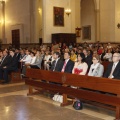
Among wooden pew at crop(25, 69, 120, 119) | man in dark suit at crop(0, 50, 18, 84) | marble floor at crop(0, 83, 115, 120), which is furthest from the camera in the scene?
man in dark suit at crop(0, 50, 18, 84)

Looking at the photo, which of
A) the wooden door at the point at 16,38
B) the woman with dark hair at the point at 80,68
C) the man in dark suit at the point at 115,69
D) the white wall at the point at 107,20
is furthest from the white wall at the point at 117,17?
the man in dark suit at the point at 115,69

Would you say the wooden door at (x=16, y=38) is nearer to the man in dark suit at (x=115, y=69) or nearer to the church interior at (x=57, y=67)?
the church interior at (x=57, y=67)

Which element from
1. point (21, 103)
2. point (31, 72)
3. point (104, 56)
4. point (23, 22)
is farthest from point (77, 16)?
point (21, 103)

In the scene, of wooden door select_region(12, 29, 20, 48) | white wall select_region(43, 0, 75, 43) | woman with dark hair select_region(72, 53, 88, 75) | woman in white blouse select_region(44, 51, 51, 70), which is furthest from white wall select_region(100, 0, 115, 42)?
woman with dark hair select_region(72, 53, 88, 75)

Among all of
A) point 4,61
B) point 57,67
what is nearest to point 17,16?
point 4,61

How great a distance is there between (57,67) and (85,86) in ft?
6.00

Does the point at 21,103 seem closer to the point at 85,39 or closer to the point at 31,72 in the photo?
the point at 31,72

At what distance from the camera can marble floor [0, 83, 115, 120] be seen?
5242mm

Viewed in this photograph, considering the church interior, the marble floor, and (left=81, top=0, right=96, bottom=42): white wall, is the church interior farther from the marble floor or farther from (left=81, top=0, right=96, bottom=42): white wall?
(left=81, top=0, right=96, bottom=42): white wall

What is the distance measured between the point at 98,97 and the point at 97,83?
0.29 m

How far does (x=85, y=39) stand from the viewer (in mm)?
24250

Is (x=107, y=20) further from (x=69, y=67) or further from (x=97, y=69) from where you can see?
(x=97, y=69)

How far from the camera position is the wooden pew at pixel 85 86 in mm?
5023

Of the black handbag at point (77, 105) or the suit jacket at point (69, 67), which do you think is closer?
the black handbag at point (77, 105)
